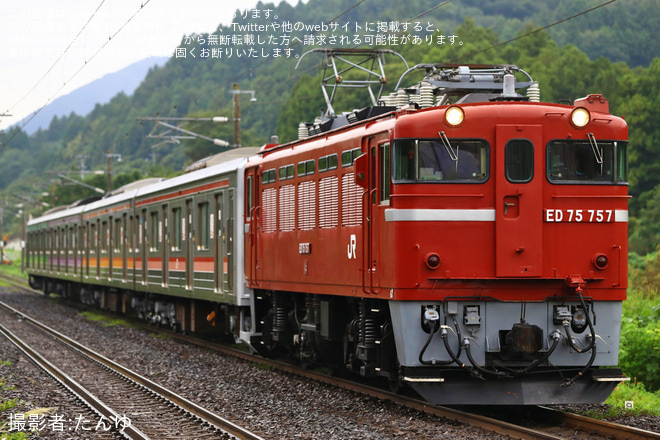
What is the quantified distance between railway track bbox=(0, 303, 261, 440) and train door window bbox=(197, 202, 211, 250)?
2.86 m

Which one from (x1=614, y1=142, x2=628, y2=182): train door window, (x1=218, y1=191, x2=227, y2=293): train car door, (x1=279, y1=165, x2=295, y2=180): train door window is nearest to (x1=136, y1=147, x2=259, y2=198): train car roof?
(x1=218, y1=191, x2=227, y2=293): train car door

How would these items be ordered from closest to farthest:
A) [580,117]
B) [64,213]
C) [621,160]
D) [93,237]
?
[580,117] → [621,160] → [93,237] → [64,213]

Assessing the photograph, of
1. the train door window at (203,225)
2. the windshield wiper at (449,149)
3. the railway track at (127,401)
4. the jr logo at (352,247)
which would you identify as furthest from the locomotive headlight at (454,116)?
the train door window at (203,225)

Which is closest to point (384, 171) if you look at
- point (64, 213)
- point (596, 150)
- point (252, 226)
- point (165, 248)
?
point (596, 150)

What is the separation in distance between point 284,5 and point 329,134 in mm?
90903

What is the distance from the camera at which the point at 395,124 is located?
10.3 meters

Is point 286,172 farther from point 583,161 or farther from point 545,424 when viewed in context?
point 545,424

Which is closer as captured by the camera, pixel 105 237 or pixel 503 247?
pixel 503 247

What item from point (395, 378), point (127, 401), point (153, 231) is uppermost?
point (153, 231)

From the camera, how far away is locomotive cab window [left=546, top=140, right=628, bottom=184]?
10.2m

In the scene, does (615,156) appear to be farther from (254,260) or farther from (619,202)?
(254,260)

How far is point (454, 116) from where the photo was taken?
1016 centimetres

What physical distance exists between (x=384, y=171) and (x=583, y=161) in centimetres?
203

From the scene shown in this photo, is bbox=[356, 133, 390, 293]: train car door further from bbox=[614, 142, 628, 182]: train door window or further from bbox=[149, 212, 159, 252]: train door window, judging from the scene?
bbox=[149, 212, 159, 252]: train door window
